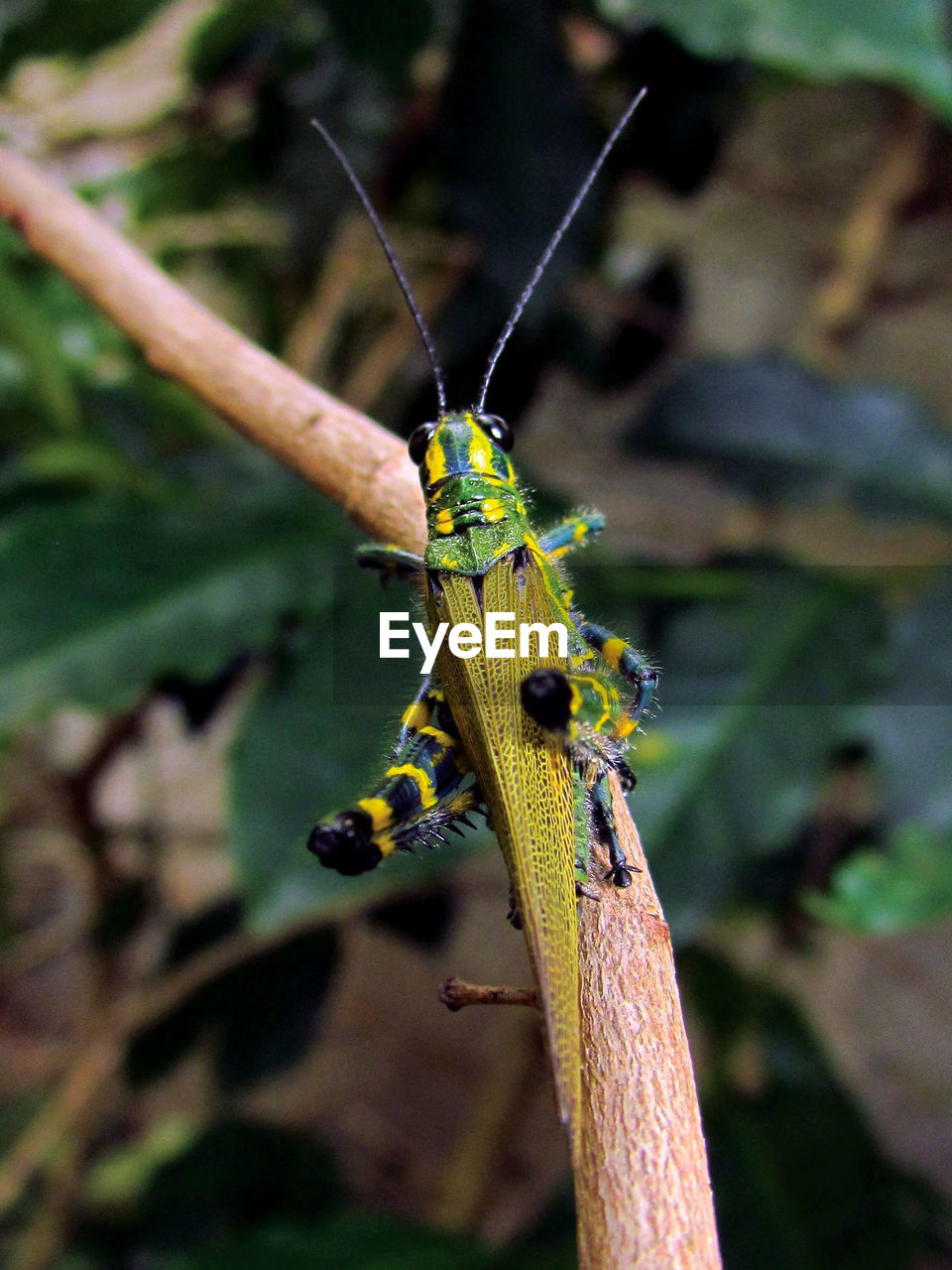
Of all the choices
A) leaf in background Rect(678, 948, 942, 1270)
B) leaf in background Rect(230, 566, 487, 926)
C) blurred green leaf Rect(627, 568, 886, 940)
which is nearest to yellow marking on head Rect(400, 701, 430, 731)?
leaf in background Rect(230, 566, 487, 926)

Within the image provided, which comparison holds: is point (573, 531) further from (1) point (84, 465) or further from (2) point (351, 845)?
(1) point (84, 465)

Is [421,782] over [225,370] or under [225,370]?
under

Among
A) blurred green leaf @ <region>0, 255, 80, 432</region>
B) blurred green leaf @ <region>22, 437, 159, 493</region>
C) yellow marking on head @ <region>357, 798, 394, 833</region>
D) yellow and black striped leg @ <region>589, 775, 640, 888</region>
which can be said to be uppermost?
blurred green leaf @ <region>0, 255, 80, 432</region>

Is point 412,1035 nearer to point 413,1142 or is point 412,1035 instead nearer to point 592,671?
point 413,1142

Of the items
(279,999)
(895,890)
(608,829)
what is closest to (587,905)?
(608,829)

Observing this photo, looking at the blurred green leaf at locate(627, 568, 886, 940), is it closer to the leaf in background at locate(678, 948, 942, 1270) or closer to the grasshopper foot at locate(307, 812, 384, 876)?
the leaf in background at locate(678, 948, 942, 1270)

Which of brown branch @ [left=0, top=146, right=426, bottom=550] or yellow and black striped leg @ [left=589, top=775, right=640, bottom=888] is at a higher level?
brown branch @ [left=0, top=146, right=426, bottom=550]

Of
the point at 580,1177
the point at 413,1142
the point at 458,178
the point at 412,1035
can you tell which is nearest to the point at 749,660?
the point at 458,178
